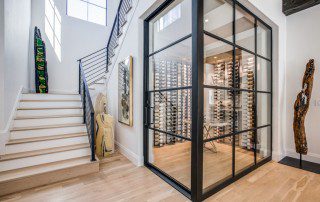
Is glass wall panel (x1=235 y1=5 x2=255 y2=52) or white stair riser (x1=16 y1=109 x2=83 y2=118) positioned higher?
glass wall panel (x1=235 y1=5 x2=255 y2=52)

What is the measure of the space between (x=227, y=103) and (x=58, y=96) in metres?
3.66

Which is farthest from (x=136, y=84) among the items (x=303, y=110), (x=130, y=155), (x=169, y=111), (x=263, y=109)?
(x=303, y=110)

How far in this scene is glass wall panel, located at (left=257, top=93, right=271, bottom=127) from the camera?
2789 mm

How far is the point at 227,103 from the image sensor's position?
226 cm

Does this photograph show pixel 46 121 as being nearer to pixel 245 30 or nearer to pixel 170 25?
pixel 170 25

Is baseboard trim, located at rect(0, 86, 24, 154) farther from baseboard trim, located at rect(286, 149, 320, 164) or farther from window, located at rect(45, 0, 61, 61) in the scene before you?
A: baseboard trim, located at rect(286, 149, 320, 164)

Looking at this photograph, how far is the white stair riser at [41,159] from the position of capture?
212cm

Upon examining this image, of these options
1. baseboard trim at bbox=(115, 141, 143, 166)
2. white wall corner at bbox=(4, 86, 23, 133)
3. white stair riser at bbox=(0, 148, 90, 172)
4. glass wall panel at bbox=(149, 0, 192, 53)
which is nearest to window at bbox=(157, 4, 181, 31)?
glass wall panel at bbox=(149, 0, 192, 53)

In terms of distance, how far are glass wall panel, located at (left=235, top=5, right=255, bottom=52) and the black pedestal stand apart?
2169 millimetres

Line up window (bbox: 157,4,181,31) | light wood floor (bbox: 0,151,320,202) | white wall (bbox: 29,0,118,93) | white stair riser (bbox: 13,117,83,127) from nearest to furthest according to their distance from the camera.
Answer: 1. light wood floor (bbox: 0,151,320,202)
2. window (bbox: 157,4,181,31)
3. white stair riser (bbox: 13,117,83,127)
4. white wall (bbox: 29,0,118,93)

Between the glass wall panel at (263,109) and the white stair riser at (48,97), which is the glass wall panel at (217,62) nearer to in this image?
the glass wall panel at (263,109)

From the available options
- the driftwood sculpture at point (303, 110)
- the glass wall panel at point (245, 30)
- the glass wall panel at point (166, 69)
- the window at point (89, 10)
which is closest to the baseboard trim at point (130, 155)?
the glass wall panel at point (166, 69)

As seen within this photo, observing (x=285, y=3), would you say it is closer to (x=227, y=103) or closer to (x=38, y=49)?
(x=227, y=103)

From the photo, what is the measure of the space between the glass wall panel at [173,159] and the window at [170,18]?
1.93 meters
